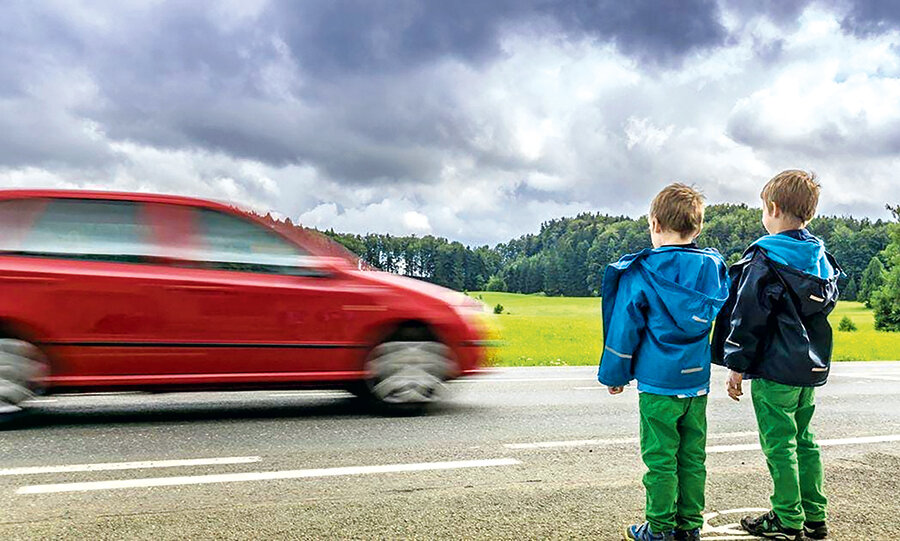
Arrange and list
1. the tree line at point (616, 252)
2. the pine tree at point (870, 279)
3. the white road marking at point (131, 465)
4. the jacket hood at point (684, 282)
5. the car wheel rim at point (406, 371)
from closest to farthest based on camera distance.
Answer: the jacket hood at point (684, 282) → the white road marking at point (131, 465) → the car wheel rim at point (406, 371) → the tree line at point (616, 252) → the pine tree at point (870, 279)

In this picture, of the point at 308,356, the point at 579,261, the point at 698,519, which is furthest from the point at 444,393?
the point at 579,261

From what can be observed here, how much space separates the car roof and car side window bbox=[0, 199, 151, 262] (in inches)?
1.6

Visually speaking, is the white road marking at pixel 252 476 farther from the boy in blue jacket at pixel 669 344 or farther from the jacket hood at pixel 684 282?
the jacket hood at pixel 684 282

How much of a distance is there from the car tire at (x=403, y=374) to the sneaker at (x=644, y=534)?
10.5 ft

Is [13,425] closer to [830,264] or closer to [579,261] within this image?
[830,264]

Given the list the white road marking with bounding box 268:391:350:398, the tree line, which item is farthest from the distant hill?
the white road marking with bounding box 268:391:350:398

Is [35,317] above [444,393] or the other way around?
above

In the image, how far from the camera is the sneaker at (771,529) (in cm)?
357

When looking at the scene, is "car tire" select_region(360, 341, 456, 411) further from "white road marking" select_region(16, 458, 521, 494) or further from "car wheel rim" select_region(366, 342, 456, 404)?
"white road marking" select_region(16, 458, 521, 494)

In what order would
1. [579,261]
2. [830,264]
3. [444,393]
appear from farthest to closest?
[579,261] < [444,393] < [830,264]

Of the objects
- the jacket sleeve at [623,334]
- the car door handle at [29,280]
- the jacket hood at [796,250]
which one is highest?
the jacket hood at [796,250]

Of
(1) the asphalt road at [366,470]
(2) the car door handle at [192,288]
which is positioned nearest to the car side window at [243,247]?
(2) the car door handle at [192,288]

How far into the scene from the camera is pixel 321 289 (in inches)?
252

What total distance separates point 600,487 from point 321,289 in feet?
9.44
